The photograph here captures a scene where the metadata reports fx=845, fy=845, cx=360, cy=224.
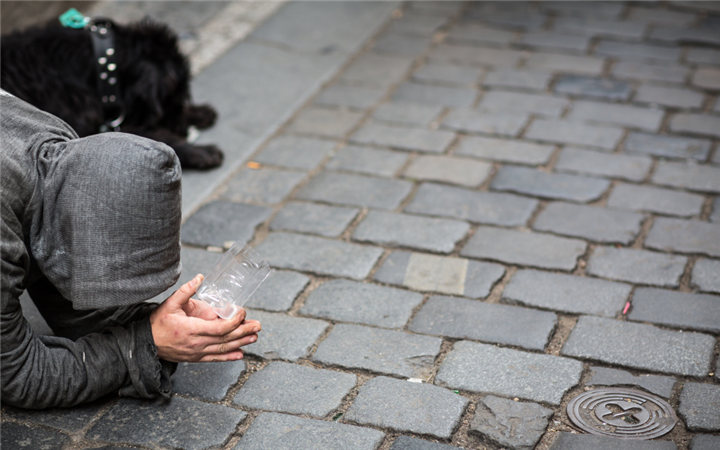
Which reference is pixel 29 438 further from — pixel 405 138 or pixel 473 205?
pixel 405 138

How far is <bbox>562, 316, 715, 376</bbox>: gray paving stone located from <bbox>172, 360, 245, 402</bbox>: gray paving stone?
1063mm

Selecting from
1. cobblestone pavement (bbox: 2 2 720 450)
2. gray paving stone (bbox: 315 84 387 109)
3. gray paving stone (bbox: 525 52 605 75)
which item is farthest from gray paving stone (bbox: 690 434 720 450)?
gray paving stone (bbox: 525 52 605 75)

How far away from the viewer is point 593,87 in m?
4.66

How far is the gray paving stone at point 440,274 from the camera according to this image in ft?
10.1

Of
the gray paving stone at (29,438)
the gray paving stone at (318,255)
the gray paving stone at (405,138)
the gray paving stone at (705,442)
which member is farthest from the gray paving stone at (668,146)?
the gray paving stone at (29,438)

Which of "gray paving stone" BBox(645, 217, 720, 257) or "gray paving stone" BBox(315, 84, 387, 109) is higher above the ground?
"gray paving stone" BBox(645, 217, 720, 257)

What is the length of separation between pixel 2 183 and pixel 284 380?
1013mm

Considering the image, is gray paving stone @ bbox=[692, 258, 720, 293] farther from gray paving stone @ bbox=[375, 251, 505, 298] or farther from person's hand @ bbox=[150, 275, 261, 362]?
person's hand @ bbox=[150, 275, 261, 362]

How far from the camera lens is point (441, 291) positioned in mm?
3051

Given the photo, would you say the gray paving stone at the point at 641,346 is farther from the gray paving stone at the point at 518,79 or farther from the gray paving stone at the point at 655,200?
the gray paving stone at the point at 518,79

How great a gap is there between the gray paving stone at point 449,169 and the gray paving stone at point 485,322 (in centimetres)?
94

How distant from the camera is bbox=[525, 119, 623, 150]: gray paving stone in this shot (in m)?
4.11

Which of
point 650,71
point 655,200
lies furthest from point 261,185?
point 650,71

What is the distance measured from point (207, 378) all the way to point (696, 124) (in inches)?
112
